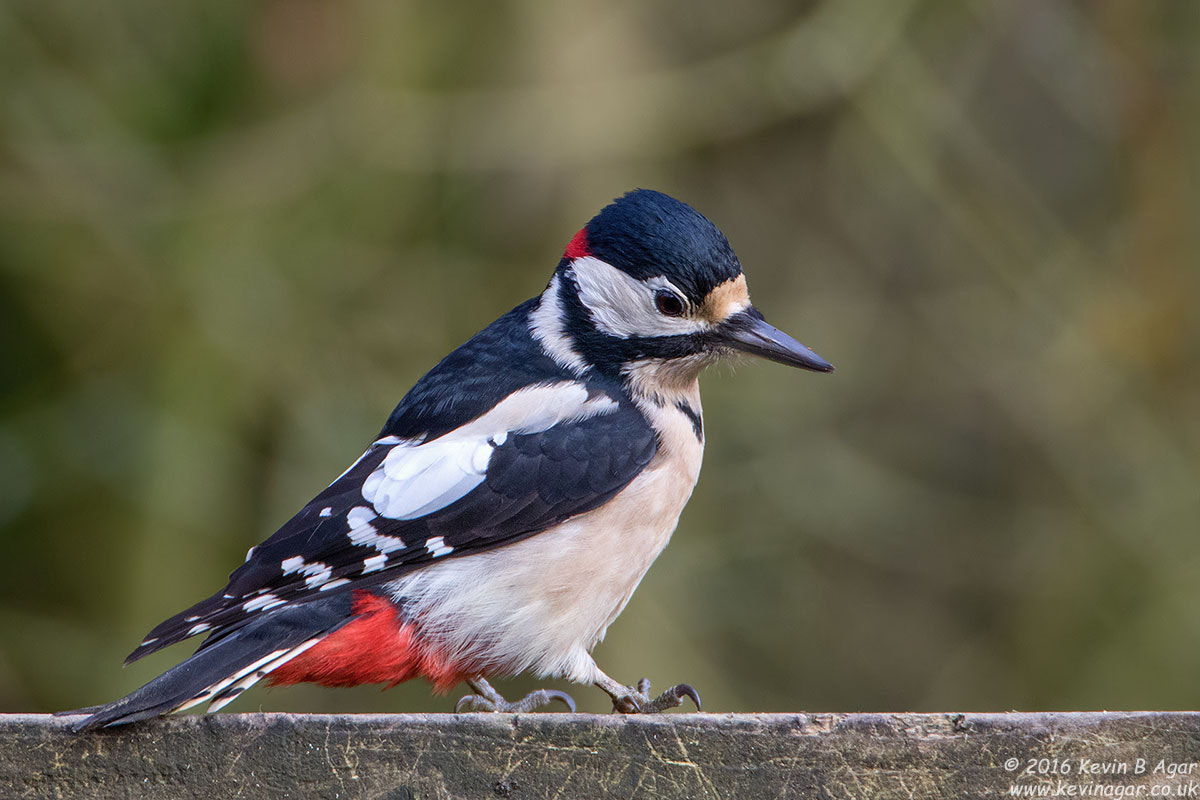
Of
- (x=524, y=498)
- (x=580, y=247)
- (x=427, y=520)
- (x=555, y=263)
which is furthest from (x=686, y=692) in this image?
(x=555, y=263)

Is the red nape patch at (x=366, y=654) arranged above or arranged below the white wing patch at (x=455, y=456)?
below

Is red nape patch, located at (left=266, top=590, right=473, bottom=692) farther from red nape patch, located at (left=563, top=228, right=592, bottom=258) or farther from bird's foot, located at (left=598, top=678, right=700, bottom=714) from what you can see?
red nape patch, located at (left=563, top=228, right=592, bottom=258)

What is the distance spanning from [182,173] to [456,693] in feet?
6.70

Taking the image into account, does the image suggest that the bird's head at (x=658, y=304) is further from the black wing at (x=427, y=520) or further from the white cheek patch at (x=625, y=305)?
the black wing at (x=427, y=520)

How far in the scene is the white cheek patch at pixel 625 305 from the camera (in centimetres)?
271

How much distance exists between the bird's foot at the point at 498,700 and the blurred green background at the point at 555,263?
151cm

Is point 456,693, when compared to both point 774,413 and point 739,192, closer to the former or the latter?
point 774,413

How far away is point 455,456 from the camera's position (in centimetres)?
255

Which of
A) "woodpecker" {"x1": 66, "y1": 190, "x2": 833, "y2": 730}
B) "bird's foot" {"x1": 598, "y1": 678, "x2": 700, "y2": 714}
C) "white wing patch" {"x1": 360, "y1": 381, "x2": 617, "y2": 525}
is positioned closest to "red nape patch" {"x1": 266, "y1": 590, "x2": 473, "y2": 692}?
"woodpecker" {"x1": 66, "y1": 190, "x2": 833, "y2": 730}

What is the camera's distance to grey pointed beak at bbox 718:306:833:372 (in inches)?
105

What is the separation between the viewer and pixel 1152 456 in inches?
171

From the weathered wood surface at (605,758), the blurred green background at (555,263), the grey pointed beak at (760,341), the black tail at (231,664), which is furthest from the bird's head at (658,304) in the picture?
the blurred green background at (555,263)

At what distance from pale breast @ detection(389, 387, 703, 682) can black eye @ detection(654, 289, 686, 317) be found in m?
0.23

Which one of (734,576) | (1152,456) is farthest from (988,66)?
(734,576)
